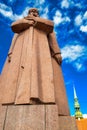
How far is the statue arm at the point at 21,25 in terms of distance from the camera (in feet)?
18.0

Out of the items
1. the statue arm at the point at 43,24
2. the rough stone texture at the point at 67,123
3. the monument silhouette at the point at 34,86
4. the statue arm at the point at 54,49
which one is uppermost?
the statue arm at the point at 43,24

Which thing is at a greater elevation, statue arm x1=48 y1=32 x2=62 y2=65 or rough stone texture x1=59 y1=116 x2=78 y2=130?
statue arm x1=48 y1=32 x2=62 y2=65

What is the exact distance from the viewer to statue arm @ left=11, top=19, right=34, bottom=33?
216 inches

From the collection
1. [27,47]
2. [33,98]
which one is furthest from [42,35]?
[33,98]

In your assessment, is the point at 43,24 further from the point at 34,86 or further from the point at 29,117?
the point at 29,117

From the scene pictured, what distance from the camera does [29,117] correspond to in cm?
301

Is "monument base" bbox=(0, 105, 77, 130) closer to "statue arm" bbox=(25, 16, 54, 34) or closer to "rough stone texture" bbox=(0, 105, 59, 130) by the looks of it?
"rough stone texture" bbox=(0, 105, 59, 130)

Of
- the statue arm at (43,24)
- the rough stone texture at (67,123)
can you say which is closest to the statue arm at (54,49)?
the statue arm at (43,24)

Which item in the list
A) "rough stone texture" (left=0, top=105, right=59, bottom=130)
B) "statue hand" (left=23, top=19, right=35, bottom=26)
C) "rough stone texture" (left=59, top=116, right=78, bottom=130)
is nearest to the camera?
"rough stone texture" (left=0, top=105, right=59, bottom=130)

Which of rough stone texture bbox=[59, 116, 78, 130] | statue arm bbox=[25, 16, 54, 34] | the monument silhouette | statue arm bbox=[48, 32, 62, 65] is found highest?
statue arm bbox=[25, 16, 54, 34]

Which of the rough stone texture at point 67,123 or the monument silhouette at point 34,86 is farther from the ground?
the monument silhouette at point 34,86

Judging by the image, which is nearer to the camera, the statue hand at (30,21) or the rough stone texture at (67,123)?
the rough stone texture at (67,123)

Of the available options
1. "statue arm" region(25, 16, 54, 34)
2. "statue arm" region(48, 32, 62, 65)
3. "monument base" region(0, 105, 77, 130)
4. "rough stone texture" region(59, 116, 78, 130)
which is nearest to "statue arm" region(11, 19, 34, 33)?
"statue arm" region(25, 16, 54, 34)

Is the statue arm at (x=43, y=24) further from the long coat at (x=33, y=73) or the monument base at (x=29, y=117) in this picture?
the monument base at (x=29, y=117)
